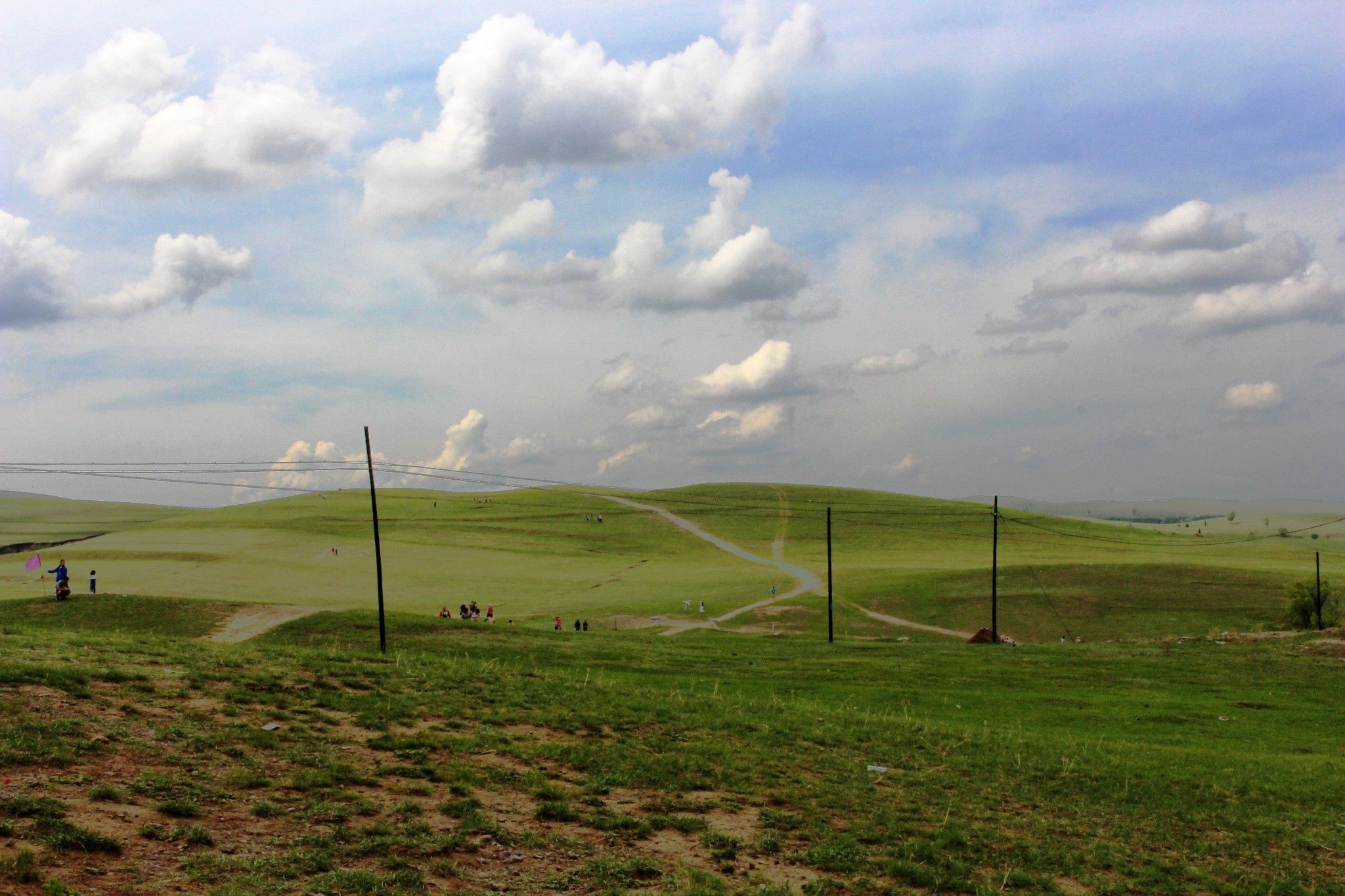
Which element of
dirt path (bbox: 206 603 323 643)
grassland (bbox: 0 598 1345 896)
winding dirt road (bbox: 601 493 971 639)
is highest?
grassland (bbox: 0 598 1345 896)

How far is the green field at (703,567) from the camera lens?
8250 centimetres

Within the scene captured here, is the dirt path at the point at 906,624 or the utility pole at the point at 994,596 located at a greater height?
the utility pole at the point at 994,596

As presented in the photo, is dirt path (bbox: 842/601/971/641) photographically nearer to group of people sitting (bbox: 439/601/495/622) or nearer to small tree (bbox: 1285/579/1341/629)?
small tree (bbox: 1285/579/1341/629)

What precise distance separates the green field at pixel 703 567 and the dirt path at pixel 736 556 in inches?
69.5

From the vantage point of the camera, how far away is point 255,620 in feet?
169

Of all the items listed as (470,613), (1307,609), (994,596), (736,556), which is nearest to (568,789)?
(994,596)

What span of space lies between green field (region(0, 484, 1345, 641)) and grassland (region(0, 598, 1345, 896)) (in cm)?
5325

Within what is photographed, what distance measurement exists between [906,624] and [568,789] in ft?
235

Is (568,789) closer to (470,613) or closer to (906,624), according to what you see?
(470,613)

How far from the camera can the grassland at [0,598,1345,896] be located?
10.9m

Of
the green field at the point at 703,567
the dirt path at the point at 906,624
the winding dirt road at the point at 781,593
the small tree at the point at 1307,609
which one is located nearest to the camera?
the small tree at the point at 1307,609

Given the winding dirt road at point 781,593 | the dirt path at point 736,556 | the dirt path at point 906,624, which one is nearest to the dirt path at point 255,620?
the winding dirt road at point 781,593

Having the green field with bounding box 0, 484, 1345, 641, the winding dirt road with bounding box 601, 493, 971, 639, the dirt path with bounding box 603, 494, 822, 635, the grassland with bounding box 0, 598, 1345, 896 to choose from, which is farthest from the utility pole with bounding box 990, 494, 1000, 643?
the grassland with bounding box 0, 598, 1345, 896

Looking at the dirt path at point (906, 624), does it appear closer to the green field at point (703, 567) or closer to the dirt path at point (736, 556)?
the green field at point (703, 567)
